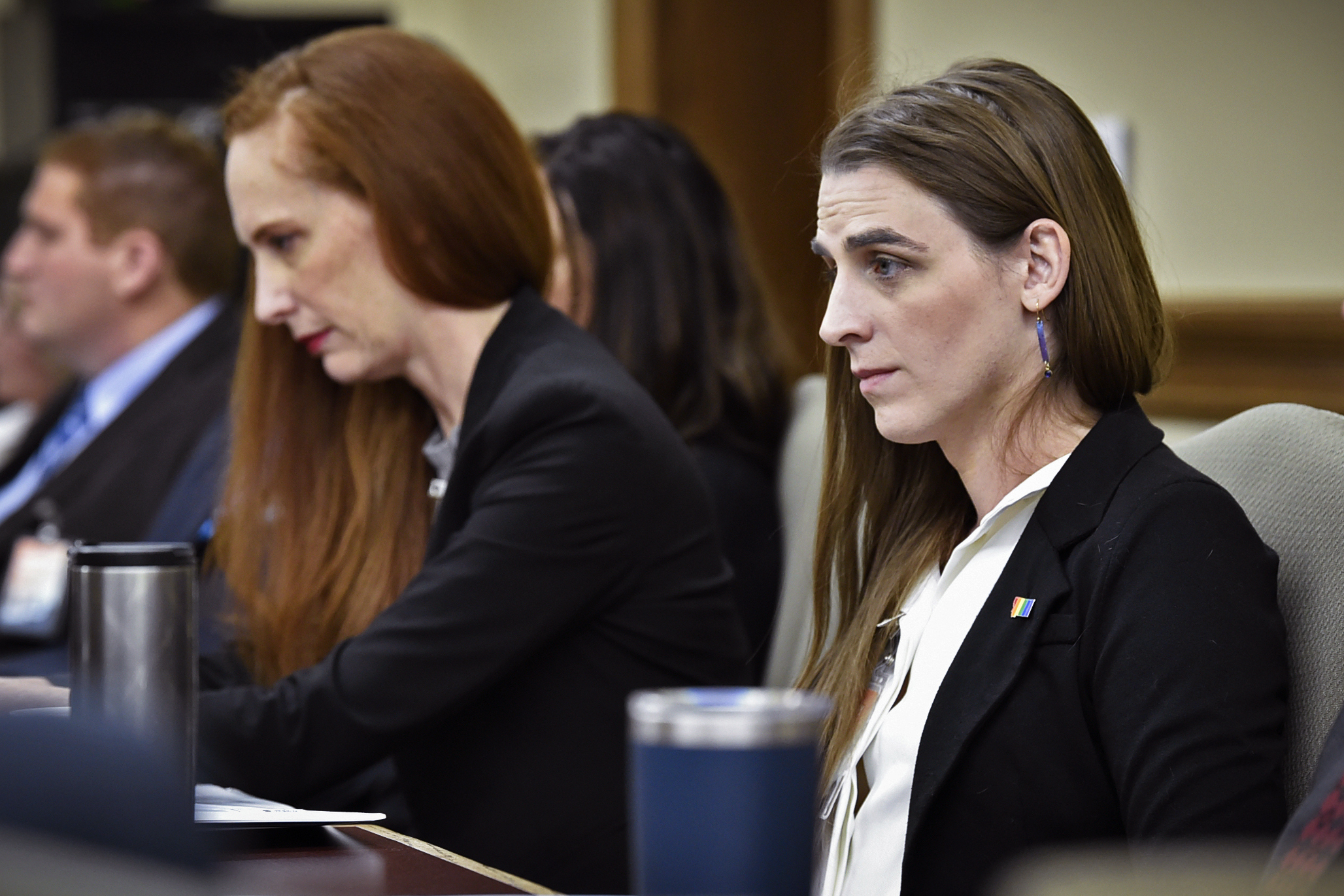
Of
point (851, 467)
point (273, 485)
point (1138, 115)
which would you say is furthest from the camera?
point (1138, 115)

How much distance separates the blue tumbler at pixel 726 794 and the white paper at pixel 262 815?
0.49 m

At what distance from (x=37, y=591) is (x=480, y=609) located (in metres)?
1.63

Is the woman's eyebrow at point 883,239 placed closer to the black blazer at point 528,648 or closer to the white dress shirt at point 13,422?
the black blazer at point 528,648

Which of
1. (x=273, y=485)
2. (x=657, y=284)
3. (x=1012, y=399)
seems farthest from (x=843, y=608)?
(x=657, y=284)

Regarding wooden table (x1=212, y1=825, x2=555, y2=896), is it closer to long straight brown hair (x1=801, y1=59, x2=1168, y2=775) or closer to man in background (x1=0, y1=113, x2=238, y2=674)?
long straight brown hair (x1=801, y1=59, x2=1168, y2=775)

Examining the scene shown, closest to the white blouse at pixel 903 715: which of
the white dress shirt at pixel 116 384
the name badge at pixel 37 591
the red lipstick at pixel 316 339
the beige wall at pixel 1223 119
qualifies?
the red lipstick at pixel 316 339

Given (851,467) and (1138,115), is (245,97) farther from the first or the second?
(1138,115)

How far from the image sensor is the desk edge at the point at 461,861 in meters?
0.91

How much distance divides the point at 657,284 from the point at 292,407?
582 millimetres

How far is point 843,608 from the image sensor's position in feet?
4.53

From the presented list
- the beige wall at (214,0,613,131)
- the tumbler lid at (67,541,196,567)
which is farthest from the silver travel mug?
the beige wall at (214,0,613,131)

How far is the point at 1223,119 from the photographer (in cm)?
226

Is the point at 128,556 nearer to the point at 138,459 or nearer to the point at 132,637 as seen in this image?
the point at 132,637

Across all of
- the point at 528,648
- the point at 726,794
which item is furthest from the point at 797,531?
the point at 726,794
